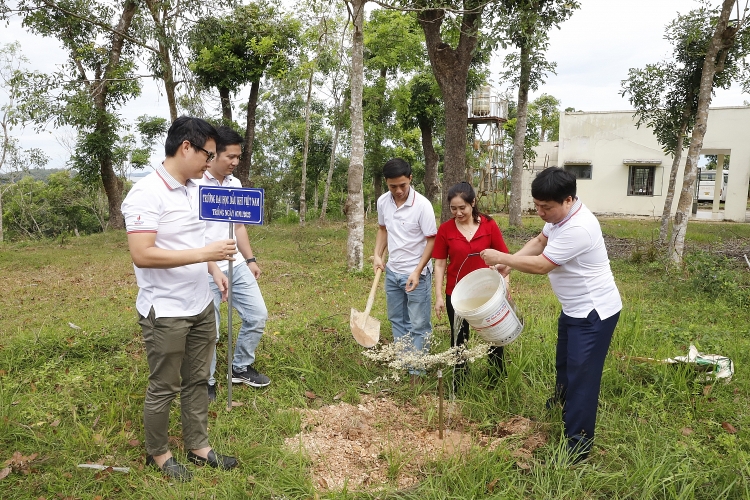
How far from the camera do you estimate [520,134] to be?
1527 cm

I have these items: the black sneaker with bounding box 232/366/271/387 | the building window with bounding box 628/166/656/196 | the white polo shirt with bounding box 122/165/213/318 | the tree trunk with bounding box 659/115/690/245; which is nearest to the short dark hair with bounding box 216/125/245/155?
the white polo shirt with bounding box 122/165/213/318

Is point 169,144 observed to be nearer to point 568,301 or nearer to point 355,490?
point 355,490

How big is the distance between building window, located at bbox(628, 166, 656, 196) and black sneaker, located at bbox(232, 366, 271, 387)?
21.7 metres

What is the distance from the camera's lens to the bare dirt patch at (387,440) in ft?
9.80

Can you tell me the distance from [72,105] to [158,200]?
11.4 metres

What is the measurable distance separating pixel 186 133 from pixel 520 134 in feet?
45.0

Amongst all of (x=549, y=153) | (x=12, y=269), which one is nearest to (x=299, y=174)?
(x=549, y=153)

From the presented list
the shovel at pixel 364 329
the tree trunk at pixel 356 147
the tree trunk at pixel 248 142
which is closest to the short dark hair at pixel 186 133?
the shovel at pixel 364 329

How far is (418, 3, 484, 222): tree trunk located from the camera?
30.4ft

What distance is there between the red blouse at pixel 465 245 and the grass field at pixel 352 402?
841mm

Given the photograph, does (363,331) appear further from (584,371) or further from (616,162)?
(616,162)

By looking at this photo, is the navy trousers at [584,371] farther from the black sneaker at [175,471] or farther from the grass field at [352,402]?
the black sneaker at [175,471]

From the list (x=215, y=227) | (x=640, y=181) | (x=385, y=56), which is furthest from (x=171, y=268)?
(x=640, y=181)

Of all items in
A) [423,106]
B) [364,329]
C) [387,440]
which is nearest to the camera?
[387,440]
